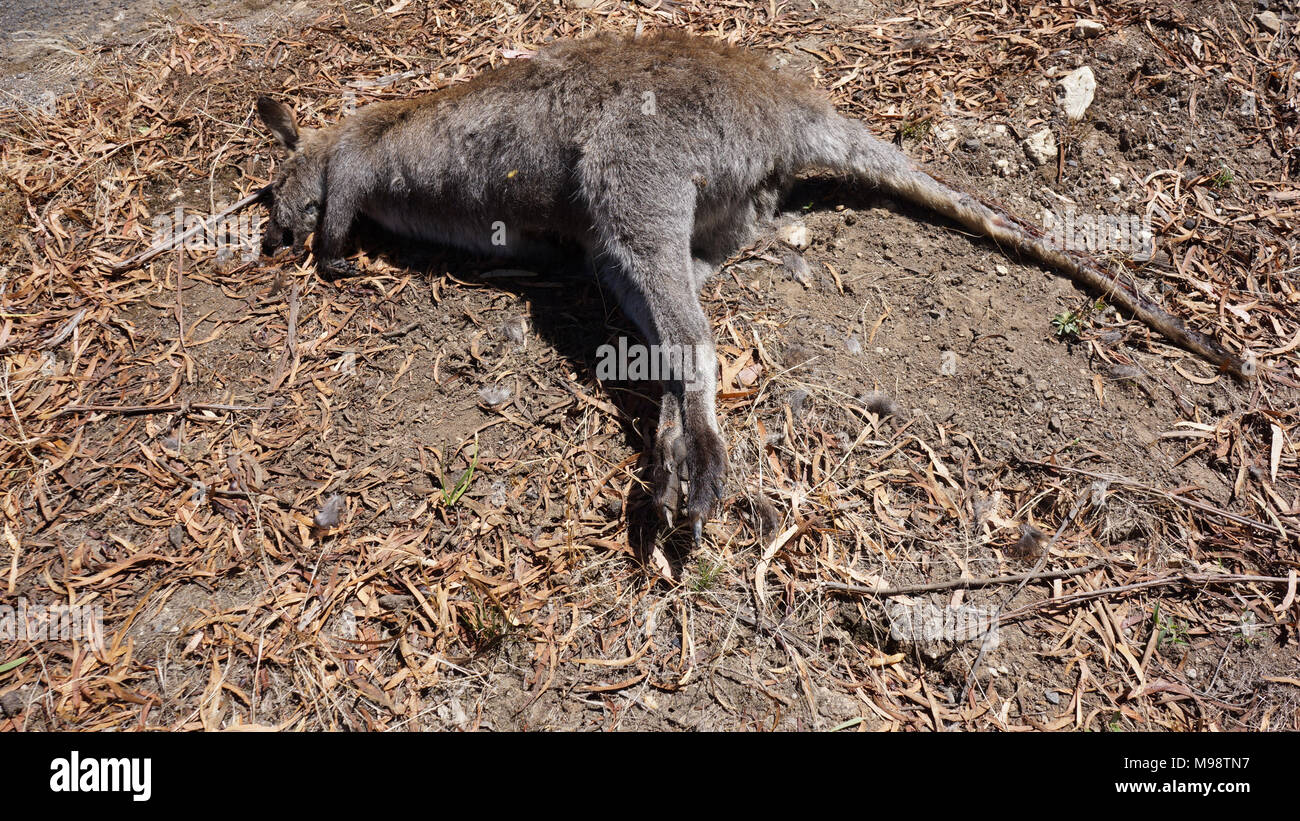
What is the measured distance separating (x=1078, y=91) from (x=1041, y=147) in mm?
519

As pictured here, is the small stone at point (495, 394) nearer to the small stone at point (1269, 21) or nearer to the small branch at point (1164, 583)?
the small branch at point (1164, 583)

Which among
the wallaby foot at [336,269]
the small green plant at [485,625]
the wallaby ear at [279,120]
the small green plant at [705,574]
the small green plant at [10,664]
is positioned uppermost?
the wallaby ear at [279,120]

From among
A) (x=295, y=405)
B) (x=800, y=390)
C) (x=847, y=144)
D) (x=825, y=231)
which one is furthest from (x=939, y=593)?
(x=295, y=405)

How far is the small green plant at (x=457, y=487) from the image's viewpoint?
3.56 metres

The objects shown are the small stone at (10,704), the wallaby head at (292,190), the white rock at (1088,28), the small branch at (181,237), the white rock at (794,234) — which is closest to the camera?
the small stone at (10,704)

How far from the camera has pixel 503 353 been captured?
4.08 meters

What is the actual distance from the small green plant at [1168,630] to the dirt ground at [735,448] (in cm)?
2

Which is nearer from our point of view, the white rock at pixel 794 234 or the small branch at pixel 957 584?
the small branch at pixel 957 584

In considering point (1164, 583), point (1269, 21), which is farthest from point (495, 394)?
point (1269, 21)

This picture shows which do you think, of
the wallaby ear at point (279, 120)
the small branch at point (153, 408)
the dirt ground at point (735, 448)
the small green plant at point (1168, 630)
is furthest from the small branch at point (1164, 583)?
the wallaby ear at point (279, 120)

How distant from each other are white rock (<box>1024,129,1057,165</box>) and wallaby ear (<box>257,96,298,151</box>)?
457 centimetres

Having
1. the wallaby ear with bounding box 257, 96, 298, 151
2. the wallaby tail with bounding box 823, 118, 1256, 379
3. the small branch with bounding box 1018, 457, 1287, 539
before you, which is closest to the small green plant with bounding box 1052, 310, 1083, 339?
the wallaby tail with bounding box 823, 118, 1256, 379

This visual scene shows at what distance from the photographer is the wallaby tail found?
3893 mm

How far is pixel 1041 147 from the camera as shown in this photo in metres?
4.61
